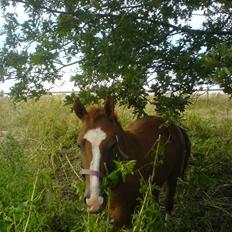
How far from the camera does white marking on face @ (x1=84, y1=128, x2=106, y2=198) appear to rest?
3.95 metres

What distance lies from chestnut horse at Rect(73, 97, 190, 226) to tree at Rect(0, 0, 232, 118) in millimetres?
457

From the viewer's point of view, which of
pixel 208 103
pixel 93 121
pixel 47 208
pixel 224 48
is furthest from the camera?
pixel 208 103

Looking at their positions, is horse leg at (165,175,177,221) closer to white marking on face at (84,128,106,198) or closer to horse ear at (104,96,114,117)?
horse ear at (104,96,114,117)

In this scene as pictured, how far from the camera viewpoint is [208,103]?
1241cm

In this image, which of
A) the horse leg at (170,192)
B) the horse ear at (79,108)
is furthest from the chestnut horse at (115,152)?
the horse leg at (170,192)

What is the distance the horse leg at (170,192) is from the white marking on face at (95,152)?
8.30 feet

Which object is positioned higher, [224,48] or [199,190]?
[224,48]

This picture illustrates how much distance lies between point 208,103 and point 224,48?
876cm

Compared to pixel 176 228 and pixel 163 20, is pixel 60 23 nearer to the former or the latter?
pixel 163 20

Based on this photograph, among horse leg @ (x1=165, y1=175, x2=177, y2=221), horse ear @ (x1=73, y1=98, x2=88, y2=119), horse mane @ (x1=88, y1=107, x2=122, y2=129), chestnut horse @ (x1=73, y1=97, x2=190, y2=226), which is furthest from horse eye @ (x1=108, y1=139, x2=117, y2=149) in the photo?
horse leg @ (x1=165, y1=175, x2=177, y2=221)

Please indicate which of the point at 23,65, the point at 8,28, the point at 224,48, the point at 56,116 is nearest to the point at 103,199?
the point at 224,48

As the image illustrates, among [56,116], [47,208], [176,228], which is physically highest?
[56,116]

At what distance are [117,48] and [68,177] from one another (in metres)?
3.36

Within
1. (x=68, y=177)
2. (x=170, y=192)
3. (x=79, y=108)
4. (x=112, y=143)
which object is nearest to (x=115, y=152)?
(x=112, y=143)
